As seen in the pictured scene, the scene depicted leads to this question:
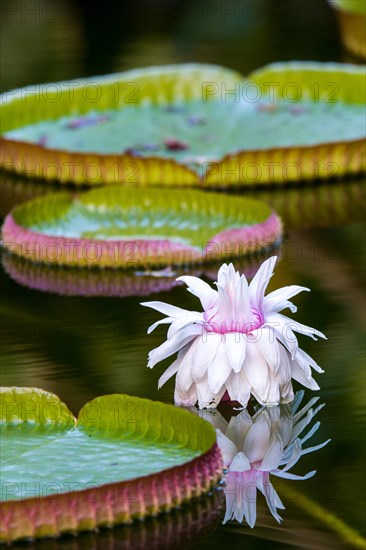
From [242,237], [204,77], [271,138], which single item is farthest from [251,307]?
[204,77]

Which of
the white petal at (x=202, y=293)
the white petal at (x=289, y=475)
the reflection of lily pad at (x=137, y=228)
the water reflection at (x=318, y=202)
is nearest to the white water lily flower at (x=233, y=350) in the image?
the white petal at (x=202, y=293)

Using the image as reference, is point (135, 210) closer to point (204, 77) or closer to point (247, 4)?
point (204, 77)

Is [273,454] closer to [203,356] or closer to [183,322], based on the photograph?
[203,356]

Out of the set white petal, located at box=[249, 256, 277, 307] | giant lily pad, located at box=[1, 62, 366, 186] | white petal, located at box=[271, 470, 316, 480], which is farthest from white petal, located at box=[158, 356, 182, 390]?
giant lily pad, located at box=[1, 62, 366, 186]

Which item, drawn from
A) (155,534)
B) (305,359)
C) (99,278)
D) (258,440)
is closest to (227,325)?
(305,359)

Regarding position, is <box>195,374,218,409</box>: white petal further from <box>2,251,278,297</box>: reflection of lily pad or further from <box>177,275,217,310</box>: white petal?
<box>2,251,278,297</box>: reflection of lily pad

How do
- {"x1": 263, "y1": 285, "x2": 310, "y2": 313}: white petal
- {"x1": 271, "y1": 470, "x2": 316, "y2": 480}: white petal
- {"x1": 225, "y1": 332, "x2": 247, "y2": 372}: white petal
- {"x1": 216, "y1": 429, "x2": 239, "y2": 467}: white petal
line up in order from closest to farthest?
{"x1": 271, "y1": 470, "x2": 316, "y2": 480}: white petal, {"x1": 216, "y1": 429, "x2": 239, "y2": 467}: white petal, {"x1": 225, "y1": 332, "x2": 247, "y2": 372}: white petal, {"x1": 263, "y1": 285, "x2": 310, "y2": 313}: white petal
